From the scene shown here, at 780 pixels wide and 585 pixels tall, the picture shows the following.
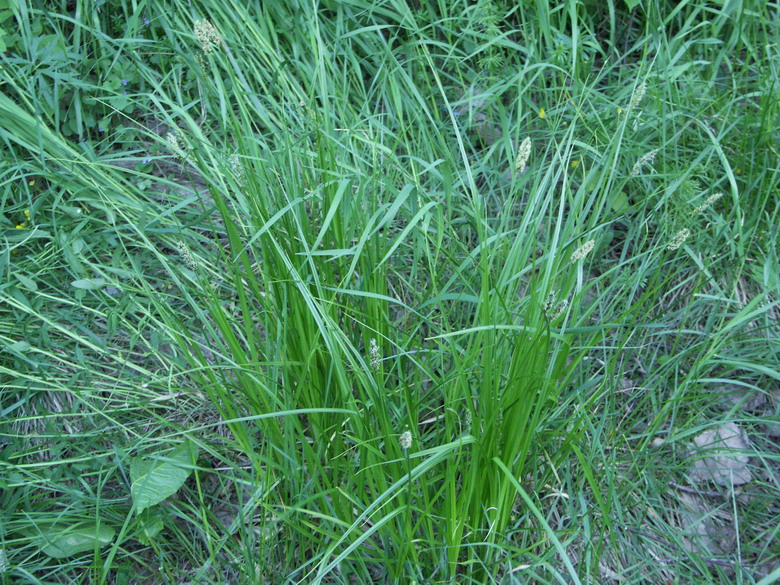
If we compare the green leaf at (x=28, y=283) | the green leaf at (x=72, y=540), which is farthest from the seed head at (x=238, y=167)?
the green leaf at (x=72, y=540)

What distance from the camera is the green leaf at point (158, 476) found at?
5.86 ft

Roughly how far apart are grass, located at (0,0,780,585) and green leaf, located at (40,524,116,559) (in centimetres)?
1

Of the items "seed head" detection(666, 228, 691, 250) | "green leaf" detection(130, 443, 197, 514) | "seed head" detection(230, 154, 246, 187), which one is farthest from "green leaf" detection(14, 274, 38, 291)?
"seed head" detection(666, 228, 691, 250)

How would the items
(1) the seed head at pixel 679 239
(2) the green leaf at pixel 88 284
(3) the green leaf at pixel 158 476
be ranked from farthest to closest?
1. (2) the green leaf at pixel 88 284
2. (3) the green leaf at pixel 158 476
3. (1) the seed head at pixel 679 239

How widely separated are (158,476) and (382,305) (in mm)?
742

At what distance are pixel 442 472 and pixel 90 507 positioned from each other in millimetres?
964

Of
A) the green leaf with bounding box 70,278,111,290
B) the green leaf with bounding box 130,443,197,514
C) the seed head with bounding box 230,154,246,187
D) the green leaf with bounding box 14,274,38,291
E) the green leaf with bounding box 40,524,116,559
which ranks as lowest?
the green leaf with bounding box 40,524,116,559

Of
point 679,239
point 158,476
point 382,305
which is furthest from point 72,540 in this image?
point 679,239

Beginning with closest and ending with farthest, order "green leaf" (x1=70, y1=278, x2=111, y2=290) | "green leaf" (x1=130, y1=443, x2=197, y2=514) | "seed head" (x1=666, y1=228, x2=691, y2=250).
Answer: "seed head" (x1=666, y1=228, x2=691, y2=250) < "green leaf" (x1=130, y1=443, x2=197, y2=514) < "green leaf" (x1=70, y1=278, x2=111, y2=290)

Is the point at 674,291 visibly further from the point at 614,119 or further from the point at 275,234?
the point at 275,234

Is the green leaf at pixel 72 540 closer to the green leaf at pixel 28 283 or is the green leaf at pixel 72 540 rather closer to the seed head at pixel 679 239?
the green leaf at pixel 28 283

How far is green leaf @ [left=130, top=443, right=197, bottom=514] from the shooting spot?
1.79m

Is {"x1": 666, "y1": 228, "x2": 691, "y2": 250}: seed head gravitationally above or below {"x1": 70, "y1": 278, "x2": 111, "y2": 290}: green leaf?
below

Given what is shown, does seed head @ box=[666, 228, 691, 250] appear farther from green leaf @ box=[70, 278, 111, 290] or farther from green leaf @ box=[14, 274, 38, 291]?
green leaf @ box=[14, 274, 38, 291]
